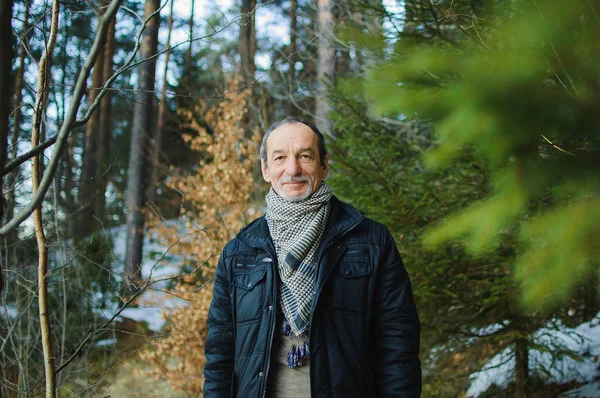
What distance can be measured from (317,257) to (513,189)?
1257mm

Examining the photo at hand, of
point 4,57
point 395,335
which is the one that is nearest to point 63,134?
point 4,57

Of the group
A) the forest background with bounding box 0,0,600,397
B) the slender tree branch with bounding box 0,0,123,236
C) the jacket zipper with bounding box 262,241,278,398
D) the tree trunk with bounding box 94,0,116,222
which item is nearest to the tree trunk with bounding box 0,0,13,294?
the forest background with bounding box 0,0,600,397

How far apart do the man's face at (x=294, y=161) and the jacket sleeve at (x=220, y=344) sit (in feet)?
1.42

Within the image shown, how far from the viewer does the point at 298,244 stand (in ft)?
7.07

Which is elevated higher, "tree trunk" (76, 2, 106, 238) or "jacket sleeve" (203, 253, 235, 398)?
"tree trunk" (76, 2, 106, 238)

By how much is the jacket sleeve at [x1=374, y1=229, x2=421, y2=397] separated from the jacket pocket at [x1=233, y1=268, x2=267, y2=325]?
47cm

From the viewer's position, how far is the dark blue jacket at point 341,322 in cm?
204

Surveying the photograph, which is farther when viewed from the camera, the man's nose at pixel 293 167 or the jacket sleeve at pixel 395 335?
the man's nose at pixel 293 167

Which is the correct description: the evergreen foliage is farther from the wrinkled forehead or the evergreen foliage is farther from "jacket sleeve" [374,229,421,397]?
the wrinkled forehead

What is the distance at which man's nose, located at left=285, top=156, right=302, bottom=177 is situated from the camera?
2.25m

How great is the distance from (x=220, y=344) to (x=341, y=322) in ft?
1.80

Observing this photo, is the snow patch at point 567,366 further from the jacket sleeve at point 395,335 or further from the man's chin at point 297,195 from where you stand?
the man's chin at point 297,195

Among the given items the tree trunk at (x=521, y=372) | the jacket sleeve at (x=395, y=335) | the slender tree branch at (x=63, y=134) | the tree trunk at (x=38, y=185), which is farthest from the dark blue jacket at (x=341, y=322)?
the tree trunk at (x=521, y=372)

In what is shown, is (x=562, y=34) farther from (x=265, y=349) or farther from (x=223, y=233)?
(x=223, y=233)
